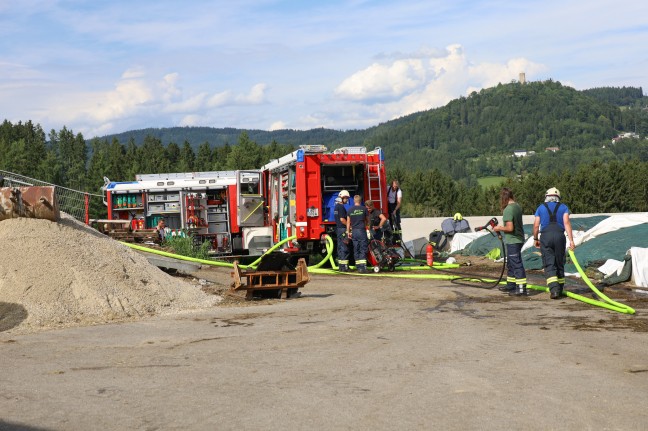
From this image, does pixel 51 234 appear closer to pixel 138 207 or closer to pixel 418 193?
pixel 138 207

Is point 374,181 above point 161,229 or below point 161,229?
above

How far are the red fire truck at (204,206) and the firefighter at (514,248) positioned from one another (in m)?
11.3

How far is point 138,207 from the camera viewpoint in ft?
89.0

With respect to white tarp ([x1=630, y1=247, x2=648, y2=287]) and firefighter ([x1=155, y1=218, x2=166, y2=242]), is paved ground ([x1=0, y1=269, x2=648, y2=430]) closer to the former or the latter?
white tarp ([x1=630, y1=247, x2=648, y2=287])

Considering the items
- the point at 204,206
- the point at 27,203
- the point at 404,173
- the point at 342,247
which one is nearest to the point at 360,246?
the point at 342,247

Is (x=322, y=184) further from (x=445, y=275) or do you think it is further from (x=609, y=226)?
(x=609, y=226)

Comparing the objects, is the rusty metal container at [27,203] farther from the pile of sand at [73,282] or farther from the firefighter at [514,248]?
the firefighter at [514,248]

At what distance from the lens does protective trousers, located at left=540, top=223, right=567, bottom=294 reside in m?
13.7

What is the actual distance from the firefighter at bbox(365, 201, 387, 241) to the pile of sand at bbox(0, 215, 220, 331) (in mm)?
6363

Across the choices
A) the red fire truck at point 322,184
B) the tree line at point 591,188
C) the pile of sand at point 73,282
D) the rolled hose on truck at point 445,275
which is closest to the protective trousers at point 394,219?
the red fire truck at point 322,184

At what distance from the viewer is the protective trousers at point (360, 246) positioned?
62.4 ft

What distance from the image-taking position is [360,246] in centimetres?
1911

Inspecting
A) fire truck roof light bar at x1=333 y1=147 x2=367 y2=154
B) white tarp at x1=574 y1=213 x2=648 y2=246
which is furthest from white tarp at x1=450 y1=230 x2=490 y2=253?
fire truck roof light bar at x1=333 y1=147 x2=367 y2=154

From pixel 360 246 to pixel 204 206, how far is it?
8.90 metres
